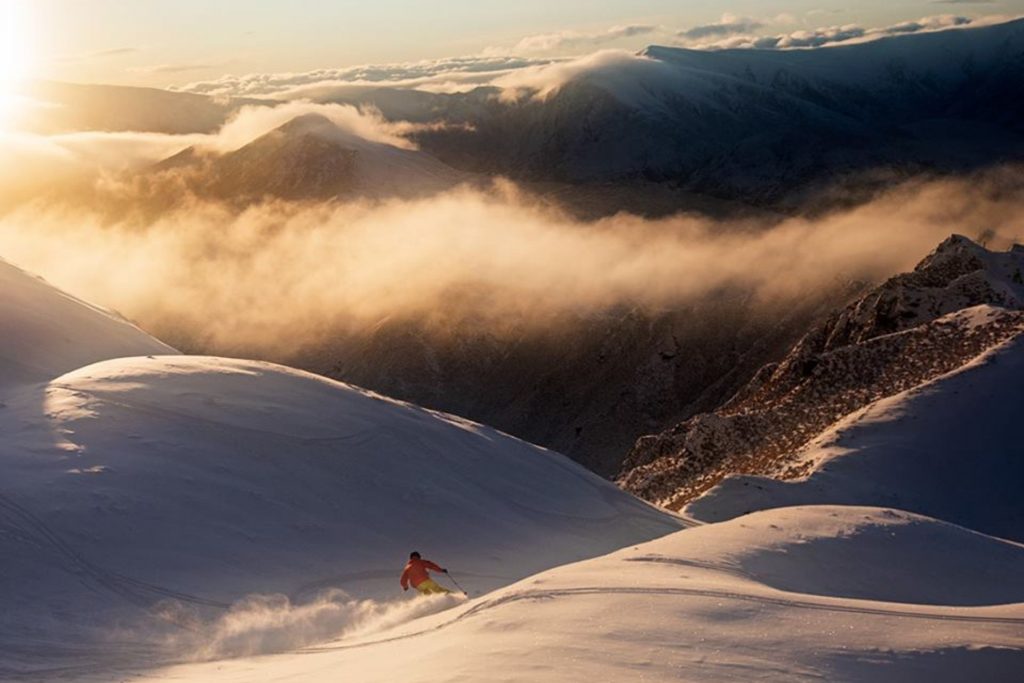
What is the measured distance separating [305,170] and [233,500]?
149896mm

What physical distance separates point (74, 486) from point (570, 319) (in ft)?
312

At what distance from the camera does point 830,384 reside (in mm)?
51375

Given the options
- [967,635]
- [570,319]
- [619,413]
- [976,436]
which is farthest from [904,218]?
[967,635]

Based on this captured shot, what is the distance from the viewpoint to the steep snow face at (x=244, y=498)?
19.5 metres

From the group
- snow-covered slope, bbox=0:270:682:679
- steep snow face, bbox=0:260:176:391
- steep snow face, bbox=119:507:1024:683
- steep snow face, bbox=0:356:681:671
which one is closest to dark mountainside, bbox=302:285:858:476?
steep snow face, bbox=0:260:176:391

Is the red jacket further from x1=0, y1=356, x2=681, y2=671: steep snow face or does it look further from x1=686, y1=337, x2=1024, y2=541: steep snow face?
x1=686, y1=337, x2=1024, y2=541: steep snow face

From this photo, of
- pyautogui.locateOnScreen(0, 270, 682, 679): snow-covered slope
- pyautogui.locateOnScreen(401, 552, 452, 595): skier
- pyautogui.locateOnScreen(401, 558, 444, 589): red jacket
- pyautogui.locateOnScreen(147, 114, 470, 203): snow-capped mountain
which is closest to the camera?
pyautogui.locateOnScreen(0, 270, 682, 679): snow-covered slope

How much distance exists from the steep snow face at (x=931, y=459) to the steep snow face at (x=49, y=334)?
2001cm

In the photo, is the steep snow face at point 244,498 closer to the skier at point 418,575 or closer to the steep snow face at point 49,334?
the skier at point 418,575

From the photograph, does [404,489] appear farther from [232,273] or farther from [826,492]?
[232,273]

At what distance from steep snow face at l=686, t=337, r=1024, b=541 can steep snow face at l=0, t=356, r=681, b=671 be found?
1095cm

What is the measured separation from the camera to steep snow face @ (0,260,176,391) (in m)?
31.0

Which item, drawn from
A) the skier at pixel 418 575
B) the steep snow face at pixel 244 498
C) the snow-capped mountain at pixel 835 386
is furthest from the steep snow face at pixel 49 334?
the snow-capped mountain at pixel 835 386

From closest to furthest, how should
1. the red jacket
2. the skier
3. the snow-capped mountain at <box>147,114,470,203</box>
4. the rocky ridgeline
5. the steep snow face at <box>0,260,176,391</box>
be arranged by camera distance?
1. the skier
2. the red jacket
3. the steep snow face at <box>0,260,176,391</box>
4. the rocky ridgeline
5. the snow-capped mountain at <box>147,114,470,203</box>
